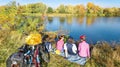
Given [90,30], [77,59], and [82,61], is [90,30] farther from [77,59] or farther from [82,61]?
[82,61]

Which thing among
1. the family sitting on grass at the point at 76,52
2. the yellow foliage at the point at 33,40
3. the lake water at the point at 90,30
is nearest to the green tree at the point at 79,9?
the lake water at the point at 90,30

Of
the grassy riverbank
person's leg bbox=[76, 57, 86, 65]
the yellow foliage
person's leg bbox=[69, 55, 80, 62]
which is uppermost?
the yellow foliage

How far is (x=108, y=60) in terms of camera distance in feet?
26.8

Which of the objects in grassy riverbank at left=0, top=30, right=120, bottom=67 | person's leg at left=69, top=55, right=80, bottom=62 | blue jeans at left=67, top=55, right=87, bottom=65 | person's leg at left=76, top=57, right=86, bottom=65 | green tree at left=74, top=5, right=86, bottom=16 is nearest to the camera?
grassy riverbank at left=0, top=30, right=120, bottom=67

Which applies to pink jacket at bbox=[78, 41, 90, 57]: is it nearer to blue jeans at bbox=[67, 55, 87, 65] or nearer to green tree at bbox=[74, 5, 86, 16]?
blue jeans at bbox=[67, 55, 87, 65]

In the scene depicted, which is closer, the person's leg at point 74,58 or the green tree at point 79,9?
the person's leg at point 74,58

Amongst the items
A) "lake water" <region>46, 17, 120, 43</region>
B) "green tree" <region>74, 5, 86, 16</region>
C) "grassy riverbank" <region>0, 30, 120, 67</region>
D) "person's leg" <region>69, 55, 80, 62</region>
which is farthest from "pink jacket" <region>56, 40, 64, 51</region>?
"green tree" <region>74, 5, 86, 16</region>

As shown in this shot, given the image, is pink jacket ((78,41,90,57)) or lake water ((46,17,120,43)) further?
lake water ((46,17,120,43))

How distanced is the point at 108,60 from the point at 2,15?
6.65 metres

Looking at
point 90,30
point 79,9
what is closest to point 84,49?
point 90,30

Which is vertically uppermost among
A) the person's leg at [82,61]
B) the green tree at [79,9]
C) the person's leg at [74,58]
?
the person's leg at [82,61]

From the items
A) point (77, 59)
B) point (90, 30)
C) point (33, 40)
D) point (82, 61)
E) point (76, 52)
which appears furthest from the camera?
point (90, 30)

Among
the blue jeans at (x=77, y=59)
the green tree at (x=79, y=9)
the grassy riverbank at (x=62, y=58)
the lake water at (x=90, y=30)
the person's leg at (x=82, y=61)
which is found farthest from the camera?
the green tree at (x=79, y=9)

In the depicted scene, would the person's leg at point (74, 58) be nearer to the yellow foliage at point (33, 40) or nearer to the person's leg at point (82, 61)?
the person's leg at point (82, 61)
